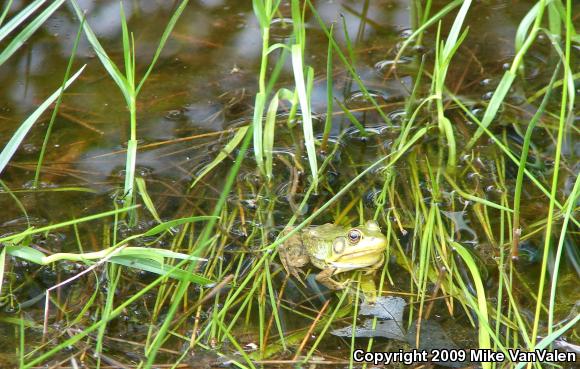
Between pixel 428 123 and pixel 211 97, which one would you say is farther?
pixel 211 97

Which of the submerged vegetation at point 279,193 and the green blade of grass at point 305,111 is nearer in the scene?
the submerged vegetation at point 279,193

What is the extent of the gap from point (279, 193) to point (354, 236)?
728 mm

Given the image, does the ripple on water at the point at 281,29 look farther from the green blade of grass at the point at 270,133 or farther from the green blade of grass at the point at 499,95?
the green blade of grass at the point at 499,95

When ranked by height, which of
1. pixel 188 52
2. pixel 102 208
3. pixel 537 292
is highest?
pixel 188 52

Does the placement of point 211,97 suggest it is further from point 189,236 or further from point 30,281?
point 30,281

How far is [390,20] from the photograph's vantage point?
5.42 metres

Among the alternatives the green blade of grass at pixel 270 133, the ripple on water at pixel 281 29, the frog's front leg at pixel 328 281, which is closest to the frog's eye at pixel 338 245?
the frog's front leg at pixel 328 281

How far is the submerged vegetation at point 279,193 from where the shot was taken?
3.16 metres

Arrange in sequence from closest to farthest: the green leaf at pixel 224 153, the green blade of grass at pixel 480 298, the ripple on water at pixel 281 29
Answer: the green blade of grass at pixel 480 298 < the green leaf at pixel 224 153 < the ripple on water at pixel 281 29

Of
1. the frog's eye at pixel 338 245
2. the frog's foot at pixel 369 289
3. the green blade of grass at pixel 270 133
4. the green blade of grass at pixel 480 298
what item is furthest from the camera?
the green blade of grass at pixel 270 133

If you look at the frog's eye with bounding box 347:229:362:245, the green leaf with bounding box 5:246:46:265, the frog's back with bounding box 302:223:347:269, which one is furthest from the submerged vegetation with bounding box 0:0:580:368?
the frog's eye with bounding box 347:229:362:245

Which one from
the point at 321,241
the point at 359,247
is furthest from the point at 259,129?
the point at 359,247

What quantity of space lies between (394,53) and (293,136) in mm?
1213

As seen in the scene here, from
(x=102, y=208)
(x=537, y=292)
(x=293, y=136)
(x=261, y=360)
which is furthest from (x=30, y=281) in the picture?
(x=537, y=292)
